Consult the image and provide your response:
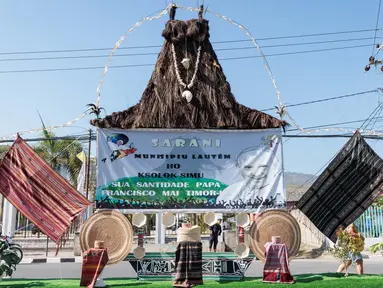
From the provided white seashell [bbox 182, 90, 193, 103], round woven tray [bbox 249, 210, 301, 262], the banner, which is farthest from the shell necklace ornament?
round woven tray [bbox 249, 210, 301, 262]

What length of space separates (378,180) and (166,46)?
440 cm

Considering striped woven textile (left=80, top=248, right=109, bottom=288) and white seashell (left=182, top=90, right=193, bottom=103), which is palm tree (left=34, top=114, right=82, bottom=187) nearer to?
white seashell (left=182, top=90, right=193, bottom=103)

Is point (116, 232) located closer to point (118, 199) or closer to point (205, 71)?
point (118, 199)

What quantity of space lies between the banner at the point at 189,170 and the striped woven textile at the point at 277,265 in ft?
2.74

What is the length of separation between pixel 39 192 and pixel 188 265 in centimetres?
268

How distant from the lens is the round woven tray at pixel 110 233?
6.64 meters

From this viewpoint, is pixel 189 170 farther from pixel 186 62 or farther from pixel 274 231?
pixel 186 62

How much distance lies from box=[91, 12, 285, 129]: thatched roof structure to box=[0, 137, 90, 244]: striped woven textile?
1223 millimetres

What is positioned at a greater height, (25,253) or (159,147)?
(159,147)

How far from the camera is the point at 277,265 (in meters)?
6.54

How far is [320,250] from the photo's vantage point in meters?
16.4

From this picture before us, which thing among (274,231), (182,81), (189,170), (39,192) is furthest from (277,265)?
(39,192)

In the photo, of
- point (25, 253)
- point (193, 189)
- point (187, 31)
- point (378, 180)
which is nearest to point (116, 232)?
point (193, 189)

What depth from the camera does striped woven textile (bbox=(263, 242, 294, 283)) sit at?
646cm
